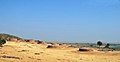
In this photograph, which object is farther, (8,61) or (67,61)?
(67,61)

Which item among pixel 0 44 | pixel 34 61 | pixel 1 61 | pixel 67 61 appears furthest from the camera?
pixel 0 44

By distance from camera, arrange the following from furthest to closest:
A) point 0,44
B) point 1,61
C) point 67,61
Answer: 1. point 0,44
2. point 67,61
3. point 1,61

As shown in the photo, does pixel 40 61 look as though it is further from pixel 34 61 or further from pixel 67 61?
pixel 67 61

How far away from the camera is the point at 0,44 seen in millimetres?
66500

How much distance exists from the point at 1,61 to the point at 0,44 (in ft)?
114

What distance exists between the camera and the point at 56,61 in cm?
3659

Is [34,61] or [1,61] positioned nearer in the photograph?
[1,61]

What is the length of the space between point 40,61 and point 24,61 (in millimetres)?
2376

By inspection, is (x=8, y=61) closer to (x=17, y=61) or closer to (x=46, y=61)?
(x=17, y=61)

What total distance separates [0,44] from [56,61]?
1285 inches

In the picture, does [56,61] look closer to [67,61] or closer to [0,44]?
[67,61]

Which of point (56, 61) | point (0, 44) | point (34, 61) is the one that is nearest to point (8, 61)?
point (34, 61)

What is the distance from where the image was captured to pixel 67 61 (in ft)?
122

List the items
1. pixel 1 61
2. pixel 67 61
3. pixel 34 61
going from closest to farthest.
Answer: pixel 1 61, pixel 34 61, pixel 67 61
